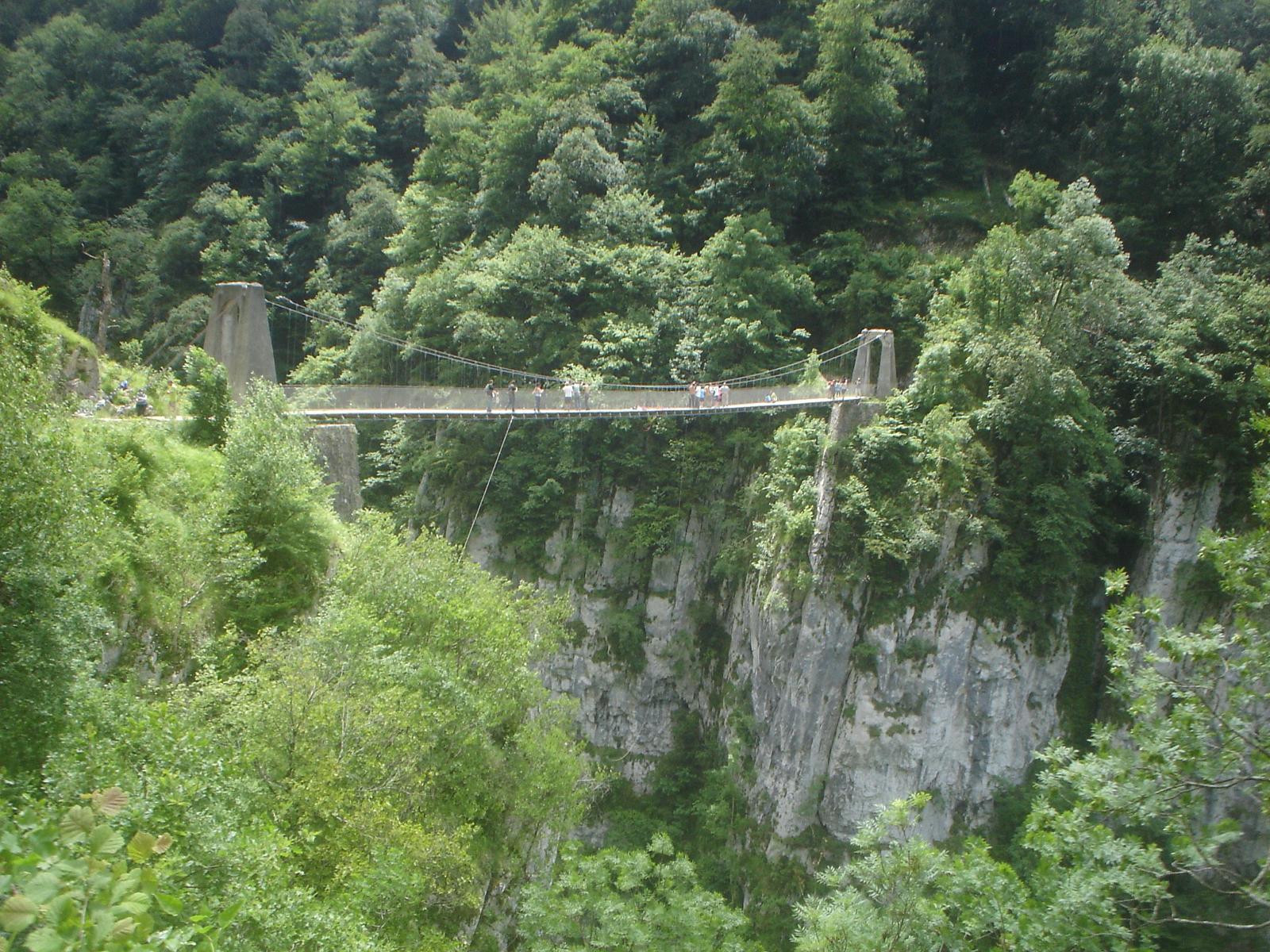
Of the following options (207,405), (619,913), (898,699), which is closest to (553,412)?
(207,405)

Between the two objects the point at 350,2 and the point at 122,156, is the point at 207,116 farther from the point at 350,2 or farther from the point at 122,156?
the point at 350,2

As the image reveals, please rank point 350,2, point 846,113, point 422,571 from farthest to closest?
point 350,2 < point 846,113 < point 422,571

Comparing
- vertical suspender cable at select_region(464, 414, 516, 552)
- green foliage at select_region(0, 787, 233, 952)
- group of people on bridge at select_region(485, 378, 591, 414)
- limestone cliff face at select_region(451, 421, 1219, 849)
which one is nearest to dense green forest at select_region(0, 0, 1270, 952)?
green foliage at select_region(0, 787, 233, 952)

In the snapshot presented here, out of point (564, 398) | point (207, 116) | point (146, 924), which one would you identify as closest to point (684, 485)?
point (564, 398)

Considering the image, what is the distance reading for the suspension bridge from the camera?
48.3ft

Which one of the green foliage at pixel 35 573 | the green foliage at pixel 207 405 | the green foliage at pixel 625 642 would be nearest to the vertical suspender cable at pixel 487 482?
the green foliage at pixel 625 642

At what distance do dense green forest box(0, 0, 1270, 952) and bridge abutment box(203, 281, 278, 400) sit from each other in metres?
1.04

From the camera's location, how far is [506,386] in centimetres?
2050

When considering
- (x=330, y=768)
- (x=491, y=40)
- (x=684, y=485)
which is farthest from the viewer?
(x=491, y=40)

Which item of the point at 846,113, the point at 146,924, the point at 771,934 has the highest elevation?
the point at 846,113

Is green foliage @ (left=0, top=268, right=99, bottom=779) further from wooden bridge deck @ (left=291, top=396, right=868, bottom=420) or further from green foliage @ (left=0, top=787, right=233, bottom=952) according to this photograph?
wooden bridge deck @ (left=291, top=396, right=868, bottom=420)

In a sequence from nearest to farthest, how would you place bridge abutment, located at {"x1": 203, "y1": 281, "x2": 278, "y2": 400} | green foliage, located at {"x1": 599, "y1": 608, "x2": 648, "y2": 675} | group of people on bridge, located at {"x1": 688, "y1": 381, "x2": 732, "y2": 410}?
bridge abutment, located at {"x1": 203, "y1": 281, "x2": 278, "y2": 400} → group of people on bridge, located at {"x1": 688, "y1": 381, "x2": 732, "y2": 410} → green foliage, located at {"x1": 599, "y1": 608, "x2": 648, "y2": 675}

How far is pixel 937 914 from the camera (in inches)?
326

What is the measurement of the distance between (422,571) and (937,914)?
642 cm
